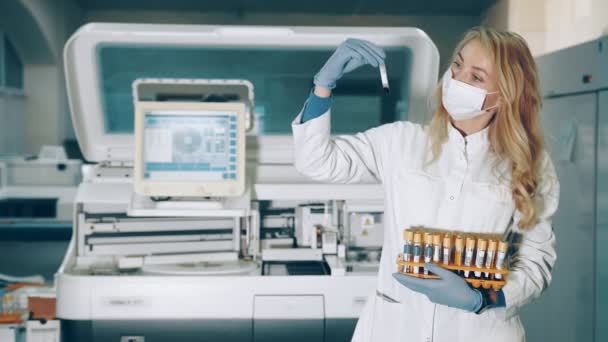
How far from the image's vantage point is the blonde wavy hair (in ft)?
4.23

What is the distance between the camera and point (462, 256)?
Result: 1.26 m

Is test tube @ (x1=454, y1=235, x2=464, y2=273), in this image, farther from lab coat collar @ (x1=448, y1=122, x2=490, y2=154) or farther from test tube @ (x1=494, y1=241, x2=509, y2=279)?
lab coat collar @ (x1=448, y1=122, x2=490, y2=154)

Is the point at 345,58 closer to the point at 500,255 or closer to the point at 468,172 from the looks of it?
the point at 468,172

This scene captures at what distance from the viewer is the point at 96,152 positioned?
6.86ft

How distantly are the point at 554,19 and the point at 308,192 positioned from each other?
4.37 meters

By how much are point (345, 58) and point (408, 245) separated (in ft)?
1.33

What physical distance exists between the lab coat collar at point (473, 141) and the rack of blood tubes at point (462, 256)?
205mm

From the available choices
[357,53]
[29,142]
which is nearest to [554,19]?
[357,53]

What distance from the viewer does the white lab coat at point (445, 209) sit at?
1316 mm

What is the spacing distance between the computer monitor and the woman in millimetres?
590

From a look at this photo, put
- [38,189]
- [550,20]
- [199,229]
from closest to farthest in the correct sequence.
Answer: [199,229] → [38,189] → [550,20]

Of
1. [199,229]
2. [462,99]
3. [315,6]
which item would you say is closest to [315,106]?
[462,99]

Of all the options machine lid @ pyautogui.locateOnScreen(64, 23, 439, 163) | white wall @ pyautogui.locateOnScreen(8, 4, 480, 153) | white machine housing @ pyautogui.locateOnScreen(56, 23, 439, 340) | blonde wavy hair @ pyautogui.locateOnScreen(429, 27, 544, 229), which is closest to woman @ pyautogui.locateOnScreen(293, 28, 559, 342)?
blonde wavy hair @ pyautogui.locateOnScreen(429, 27, 544, 229)

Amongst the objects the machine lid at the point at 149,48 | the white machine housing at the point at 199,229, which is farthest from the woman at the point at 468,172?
the machine lid at the point at 149,48
